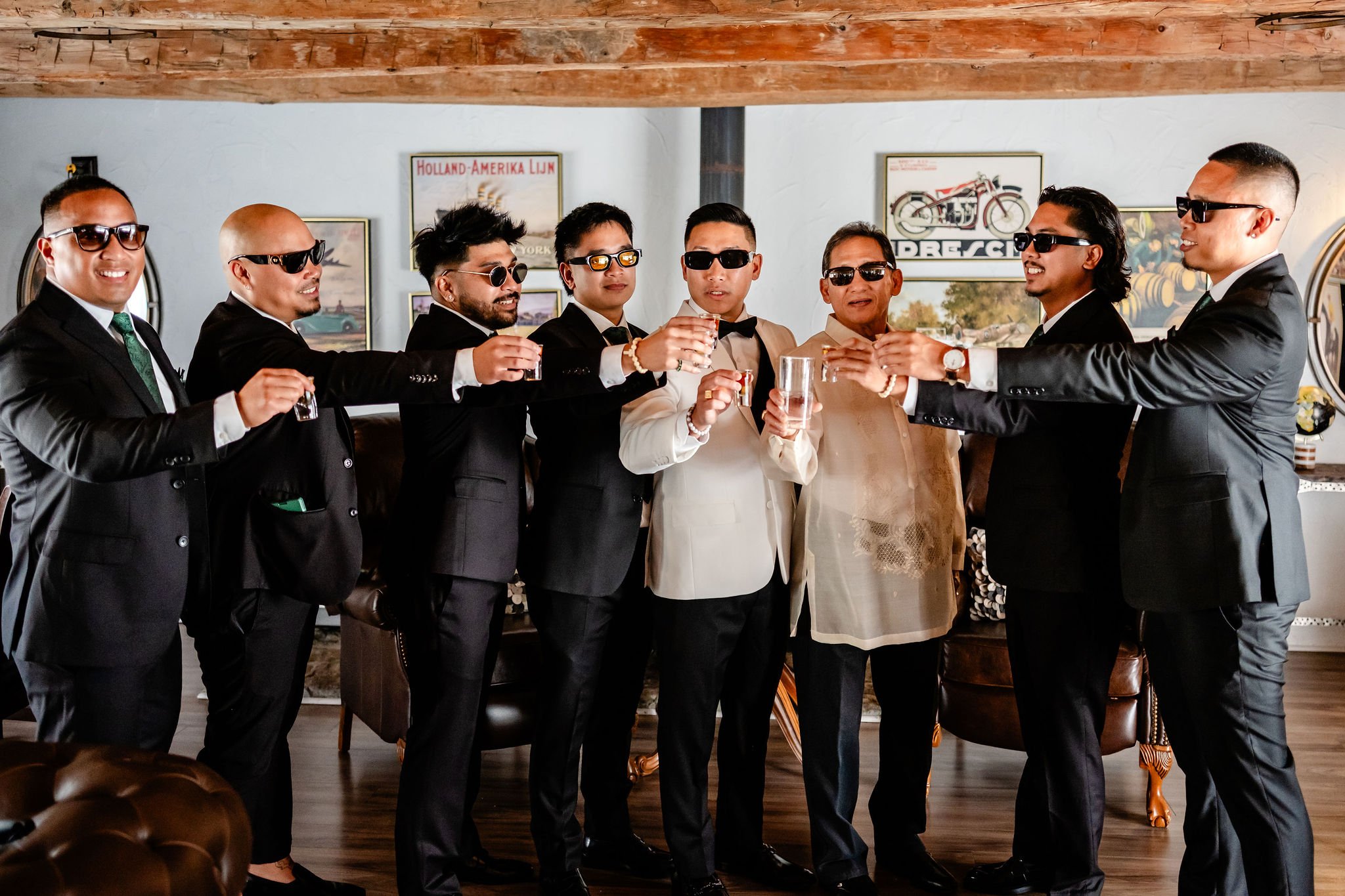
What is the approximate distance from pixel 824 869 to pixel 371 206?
449 cm

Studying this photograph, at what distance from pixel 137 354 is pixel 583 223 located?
1.20 m

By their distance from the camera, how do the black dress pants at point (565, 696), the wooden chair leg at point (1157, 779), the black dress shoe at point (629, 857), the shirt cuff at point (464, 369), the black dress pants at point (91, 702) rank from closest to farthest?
the black dress pants at point (91, 702)
the shirt cuff at point (464, 369)
the black dress pants at point (565, 696)
the black dress shoe at point (629, 857)
the wooden chair leg at point (1157, 779)

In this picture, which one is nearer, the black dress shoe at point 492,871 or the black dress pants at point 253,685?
the black dress pants at point 253,685

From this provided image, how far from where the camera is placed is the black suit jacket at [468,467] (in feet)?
8.95

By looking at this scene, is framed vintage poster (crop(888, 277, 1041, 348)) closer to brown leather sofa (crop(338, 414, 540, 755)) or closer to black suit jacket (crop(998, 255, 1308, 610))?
brown leather sofa (crop(338, 414, 540, 755))

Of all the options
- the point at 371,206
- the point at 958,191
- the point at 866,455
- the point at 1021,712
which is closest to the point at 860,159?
the point at 958,191

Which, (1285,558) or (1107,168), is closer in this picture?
(1285,558)

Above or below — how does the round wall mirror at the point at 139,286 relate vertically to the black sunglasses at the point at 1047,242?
above

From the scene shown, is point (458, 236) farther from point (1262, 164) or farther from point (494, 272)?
point (1262, 164)

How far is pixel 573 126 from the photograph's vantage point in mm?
5938

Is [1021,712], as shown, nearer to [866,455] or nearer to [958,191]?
[866,455]

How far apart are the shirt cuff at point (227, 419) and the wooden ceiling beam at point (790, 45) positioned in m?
2.88

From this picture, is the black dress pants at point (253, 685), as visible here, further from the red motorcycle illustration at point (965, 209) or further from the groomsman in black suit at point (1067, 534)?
the red motorcycle illustration at point (965, 209)

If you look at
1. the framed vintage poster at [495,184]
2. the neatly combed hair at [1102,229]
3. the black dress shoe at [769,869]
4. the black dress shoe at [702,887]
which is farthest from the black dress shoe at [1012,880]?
the framed vintage poster at [495,184]
